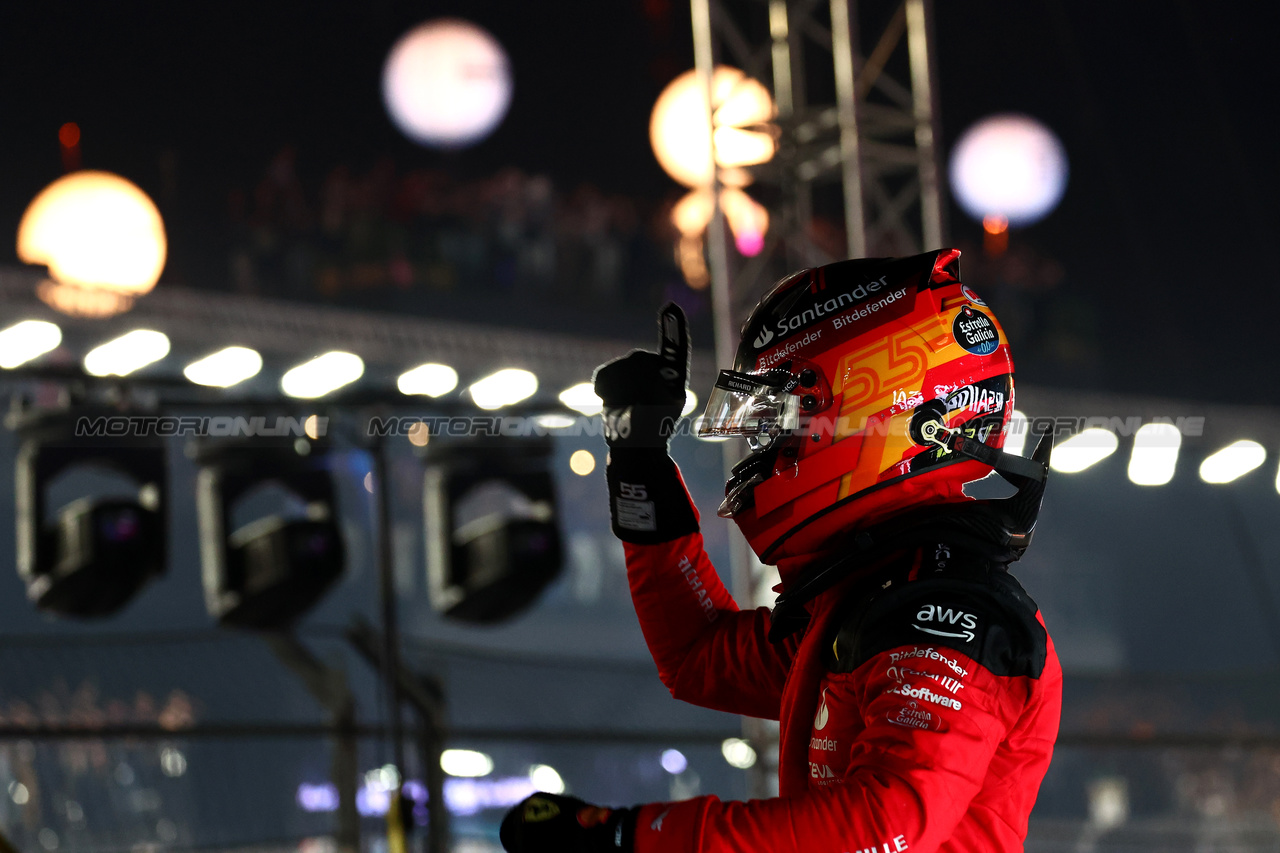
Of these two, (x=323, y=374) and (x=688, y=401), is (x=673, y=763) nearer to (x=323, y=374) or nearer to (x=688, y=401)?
(x=323, y=374)

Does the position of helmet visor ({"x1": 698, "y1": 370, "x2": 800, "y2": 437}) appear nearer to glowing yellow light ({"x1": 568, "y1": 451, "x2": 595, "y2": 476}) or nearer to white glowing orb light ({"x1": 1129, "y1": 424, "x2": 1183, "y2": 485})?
white glowing orb light ({"x1": 1129, "y1": 424, "x2": 1183, "y2": 485})

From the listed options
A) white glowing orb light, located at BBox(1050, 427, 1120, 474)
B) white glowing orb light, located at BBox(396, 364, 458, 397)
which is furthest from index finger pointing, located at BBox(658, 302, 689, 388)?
white glowing orb light, located at BBox(1050, 427, 1120, 474)

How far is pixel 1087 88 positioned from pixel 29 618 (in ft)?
46.5

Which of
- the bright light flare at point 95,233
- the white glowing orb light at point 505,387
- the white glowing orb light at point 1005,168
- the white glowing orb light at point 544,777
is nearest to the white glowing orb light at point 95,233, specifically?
the bright light flare at point 95,233

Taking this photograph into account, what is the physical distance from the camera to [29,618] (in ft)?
53.7

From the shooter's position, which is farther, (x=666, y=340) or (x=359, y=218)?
(x=359, y=218)

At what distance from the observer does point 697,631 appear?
1953mm

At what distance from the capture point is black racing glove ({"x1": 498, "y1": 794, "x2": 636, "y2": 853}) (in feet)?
3.98

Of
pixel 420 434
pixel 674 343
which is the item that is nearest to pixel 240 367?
pixel 420 434

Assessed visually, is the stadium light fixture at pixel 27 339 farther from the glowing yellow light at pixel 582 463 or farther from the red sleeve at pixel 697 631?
the glowing yellow light at pixel 582 463

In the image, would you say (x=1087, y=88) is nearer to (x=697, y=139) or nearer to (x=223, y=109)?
(x=697, y=139)

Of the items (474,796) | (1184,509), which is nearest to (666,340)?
(474,796)

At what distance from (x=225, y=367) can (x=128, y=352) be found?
0.40 m

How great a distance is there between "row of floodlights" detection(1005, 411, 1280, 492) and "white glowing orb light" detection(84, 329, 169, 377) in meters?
4.84
